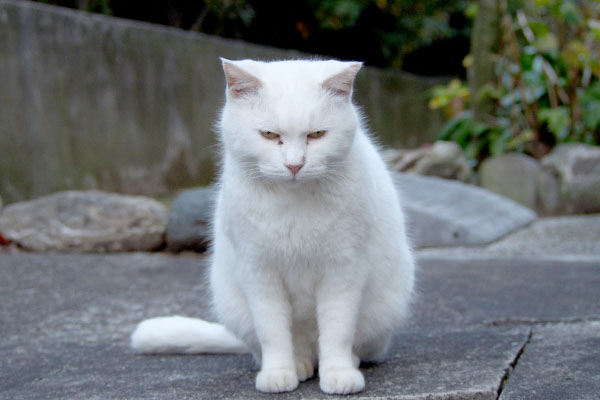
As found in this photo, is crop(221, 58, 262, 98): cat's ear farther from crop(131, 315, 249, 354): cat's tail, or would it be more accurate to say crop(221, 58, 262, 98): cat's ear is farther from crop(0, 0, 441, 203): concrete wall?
crop(0, 0, 441, 203): concrete wall

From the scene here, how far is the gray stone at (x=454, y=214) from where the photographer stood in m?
5.01

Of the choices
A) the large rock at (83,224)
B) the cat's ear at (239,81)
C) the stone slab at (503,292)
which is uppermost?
the cat's ear at (239,81)

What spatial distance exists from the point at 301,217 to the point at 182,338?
0.82 meters

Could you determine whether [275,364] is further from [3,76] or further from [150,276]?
[3,76]

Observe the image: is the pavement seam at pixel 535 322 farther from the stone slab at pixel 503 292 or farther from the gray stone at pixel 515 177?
the gray stone at pixel 515 177

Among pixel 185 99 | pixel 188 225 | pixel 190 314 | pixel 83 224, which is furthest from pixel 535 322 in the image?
pixel 185 99

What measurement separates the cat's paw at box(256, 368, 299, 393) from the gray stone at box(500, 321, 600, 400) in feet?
1.96

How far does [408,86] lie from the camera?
10.6 meters

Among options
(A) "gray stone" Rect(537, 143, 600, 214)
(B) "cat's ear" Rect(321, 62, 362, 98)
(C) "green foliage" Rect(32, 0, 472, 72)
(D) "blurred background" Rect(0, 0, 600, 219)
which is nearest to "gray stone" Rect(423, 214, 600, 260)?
(A) "gray stone" Rect(537, 143, 600, 214)

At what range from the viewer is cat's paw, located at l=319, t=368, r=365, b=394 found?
1994 millimetres

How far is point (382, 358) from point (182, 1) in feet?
21.6

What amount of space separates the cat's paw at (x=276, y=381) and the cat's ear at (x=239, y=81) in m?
0.81

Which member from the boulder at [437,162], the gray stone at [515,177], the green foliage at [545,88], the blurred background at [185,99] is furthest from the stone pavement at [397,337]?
the green foliage at [545,88]

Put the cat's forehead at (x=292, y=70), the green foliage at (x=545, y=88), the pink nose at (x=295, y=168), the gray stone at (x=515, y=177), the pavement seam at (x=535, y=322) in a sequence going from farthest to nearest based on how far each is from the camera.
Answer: the green foliage at (x=545, y=88), the gray stone at (x=515, y=177), the pavement seam at (x=535, y=322), the cat's forehead at (x=292, y=70), the pink nose at (x=295, y=168)
